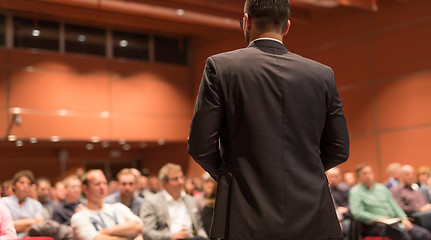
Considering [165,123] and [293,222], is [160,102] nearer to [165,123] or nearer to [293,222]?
[165,123]

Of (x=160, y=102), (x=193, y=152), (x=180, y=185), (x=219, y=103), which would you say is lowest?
(x=180, y=185)

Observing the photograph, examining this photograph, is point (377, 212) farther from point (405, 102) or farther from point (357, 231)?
point (405, 102)

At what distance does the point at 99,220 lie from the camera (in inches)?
156

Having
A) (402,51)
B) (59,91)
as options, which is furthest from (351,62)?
(59,91)

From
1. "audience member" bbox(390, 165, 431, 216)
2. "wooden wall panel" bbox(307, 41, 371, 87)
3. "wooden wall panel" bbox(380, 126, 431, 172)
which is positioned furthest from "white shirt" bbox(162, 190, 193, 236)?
"wooden wall panel" bbox(307, 41, 371, 87)

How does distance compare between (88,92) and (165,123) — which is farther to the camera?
(165,123)

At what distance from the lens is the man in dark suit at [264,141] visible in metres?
1.36

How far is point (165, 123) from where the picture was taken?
46.7 ft

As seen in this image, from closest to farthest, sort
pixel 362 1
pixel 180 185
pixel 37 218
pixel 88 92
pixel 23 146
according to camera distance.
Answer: pixel 180 185
pixel 37 218
pixel 362 1
pixel 88 92
pixel 23 146

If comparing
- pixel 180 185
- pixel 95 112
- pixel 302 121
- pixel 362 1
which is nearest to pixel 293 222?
pixel 302 121

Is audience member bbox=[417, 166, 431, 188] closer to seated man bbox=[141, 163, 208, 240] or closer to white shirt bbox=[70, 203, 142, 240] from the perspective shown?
seated man bbox=[141, 163, 208, 240]

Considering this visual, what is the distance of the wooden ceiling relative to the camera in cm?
1085

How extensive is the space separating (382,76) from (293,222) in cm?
985

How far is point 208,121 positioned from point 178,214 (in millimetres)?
3911
